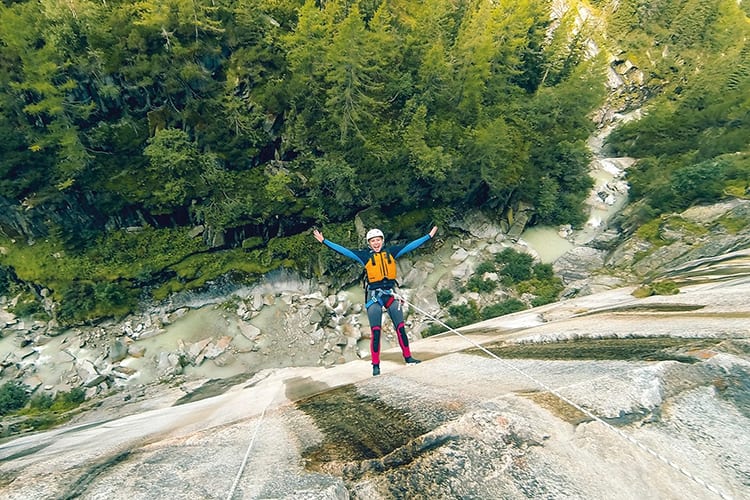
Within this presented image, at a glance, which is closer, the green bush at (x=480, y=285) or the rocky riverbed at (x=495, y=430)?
the rocky riverbed at (x=495, y=430)

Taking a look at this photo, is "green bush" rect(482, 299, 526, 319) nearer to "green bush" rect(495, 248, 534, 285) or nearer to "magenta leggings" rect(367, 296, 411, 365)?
"green bush" rect(495, 248, 534, 285)

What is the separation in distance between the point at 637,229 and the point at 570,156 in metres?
7.41

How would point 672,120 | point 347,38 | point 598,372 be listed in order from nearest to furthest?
1. point 598,372
2. point 347,38
3. point 672,120

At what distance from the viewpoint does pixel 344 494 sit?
3305 mm

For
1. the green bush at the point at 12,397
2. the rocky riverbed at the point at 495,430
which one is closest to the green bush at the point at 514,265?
the rocky riverbed at the point at 495,430

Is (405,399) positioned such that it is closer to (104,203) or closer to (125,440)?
(125,440)

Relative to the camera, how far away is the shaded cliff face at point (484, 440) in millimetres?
3266

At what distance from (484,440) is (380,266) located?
4466mm

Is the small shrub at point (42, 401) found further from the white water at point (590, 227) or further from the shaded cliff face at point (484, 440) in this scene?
the white water at point (590, 227)

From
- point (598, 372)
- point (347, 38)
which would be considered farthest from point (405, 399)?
point (347, 38)

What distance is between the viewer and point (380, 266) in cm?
770

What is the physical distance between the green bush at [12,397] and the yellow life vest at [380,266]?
60.7 feet

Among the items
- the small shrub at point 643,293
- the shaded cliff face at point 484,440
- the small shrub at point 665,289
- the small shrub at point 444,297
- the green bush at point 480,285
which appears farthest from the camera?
the green bush at point 480,285

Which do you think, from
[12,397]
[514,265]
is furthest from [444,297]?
[12,397]
